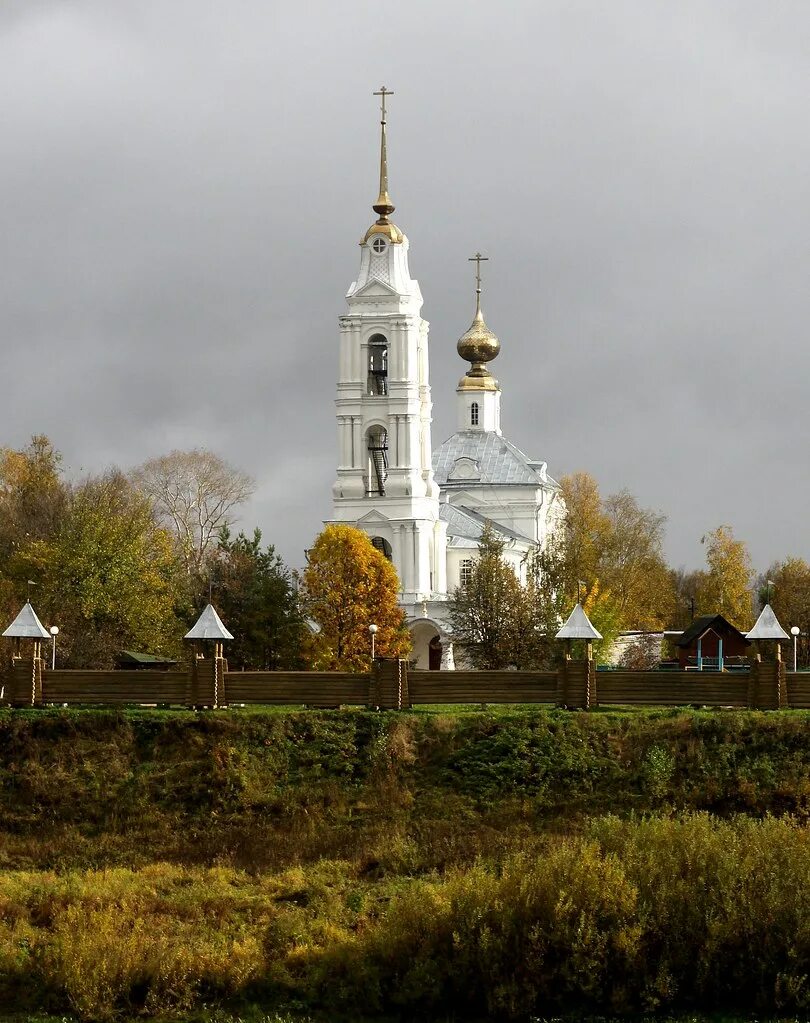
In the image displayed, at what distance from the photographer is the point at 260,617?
47.4m

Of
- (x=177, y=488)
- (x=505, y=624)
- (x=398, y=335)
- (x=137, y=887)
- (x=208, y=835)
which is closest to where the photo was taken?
(x=137, y=887)

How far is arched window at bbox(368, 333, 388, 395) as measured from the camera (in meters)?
61.1

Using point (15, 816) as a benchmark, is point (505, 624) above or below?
above

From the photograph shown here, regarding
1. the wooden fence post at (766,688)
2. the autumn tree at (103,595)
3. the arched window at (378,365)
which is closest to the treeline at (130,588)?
the autumn tree at (103,595)

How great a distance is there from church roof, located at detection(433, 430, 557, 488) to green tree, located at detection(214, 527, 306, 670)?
25.1 metres

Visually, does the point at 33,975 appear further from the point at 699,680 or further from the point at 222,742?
the point at 699,680

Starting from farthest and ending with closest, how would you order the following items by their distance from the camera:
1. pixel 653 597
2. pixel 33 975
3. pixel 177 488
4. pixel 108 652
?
1. pixel 653 597
2. pixel 177 488
3. pixel 108 652
4. pixel 33 975

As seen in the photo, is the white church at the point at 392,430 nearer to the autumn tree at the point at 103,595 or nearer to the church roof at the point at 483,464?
the church roof at the point at 483,464

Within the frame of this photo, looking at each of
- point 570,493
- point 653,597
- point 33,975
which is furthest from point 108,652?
point 570,493

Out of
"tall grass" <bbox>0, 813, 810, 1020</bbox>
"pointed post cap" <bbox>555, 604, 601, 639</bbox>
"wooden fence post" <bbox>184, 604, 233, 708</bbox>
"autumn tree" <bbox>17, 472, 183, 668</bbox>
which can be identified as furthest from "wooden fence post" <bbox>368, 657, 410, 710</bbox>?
"autumn tree" <bbox>17, 472, 183, 668</bbox>

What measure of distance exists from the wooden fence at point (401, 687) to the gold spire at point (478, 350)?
153 ft

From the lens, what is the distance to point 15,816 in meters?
28.2

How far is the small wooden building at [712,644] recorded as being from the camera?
47.2m

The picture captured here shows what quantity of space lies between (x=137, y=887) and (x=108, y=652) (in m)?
19.3
